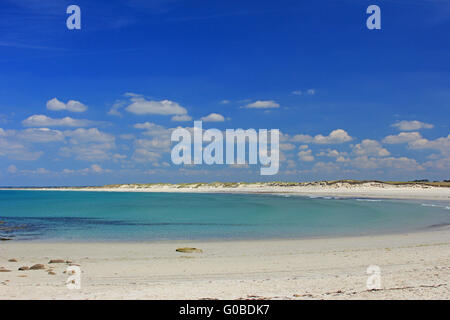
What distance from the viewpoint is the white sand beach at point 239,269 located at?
9.48 meters

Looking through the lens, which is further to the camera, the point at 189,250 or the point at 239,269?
the point at 189,250

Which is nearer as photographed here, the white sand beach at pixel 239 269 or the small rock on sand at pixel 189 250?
the white sand beach at pixel 239 269

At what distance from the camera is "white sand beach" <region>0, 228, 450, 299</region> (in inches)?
373

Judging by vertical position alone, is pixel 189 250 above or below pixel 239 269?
below

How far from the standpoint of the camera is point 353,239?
2191 cm

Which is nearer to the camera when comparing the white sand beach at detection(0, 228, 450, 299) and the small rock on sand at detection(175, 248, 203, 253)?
the white sand beach at detection(0, 228, 450, 299)

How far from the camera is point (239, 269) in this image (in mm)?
13430

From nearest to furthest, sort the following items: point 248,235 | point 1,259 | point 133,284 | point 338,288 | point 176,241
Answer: point 338,288 → point 133,284 → point 1,259 → point 176,241 → point 248,235
